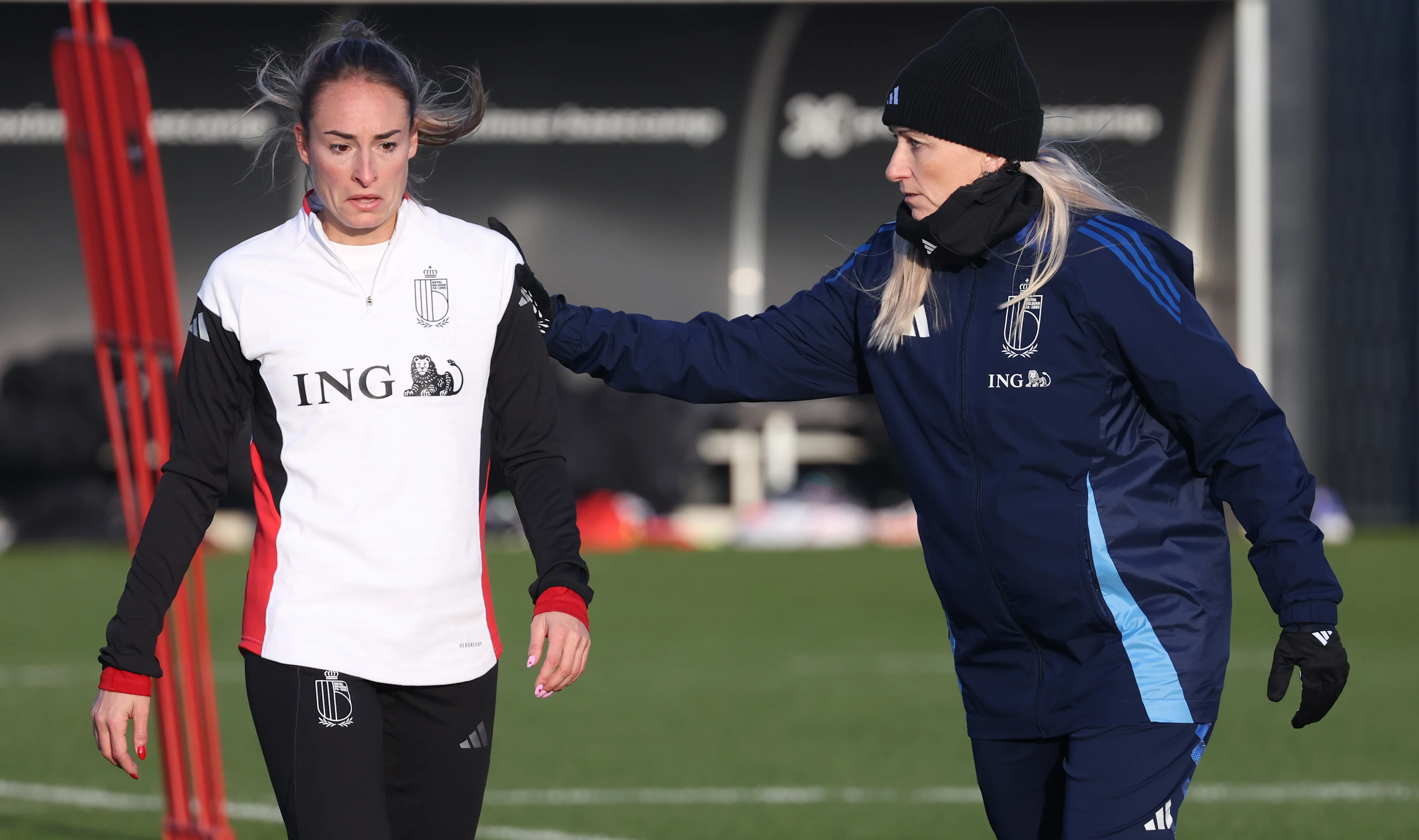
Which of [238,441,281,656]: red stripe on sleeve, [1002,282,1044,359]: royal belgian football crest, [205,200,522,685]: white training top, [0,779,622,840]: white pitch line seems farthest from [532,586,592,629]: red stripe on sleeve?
[0,779,622,840]: white pitch line

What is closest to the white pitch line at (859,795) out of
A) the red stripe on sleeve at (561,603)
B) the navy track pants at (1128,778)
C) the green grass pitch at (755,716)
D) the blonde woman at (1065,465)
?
the green grass pitch at (755,716)

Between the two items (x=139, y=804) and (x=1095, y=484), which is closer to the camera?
(x=1095, y=484)

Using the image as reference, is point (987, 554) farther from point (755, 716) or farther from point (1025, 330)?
point (755, 716)

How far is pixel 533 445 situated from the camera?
3.15 meters

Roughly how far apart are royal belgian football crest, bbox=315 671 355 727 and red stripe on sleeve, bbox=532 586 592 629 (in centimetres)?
35

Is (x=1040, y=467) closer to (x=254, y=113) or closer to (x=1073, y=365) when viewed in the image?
(x=1073, y=365)

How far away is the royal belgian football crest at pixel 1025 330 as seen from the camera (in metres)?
3.17

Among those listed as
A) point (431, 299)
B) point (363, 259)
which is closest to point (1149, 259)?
point (431, 299)

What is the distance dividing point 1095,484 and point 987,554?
9.2 inches

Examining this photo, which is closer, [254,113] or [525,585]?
[525,585]

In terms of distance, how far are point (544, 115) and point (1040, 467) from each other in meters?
13.0

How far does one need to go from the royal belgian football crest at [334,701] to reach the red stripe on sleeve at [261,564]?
143 mm

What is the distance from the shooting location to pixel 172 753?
5102 millimetres

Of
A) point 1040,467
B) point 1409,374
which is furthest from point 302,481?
point 1409,374
